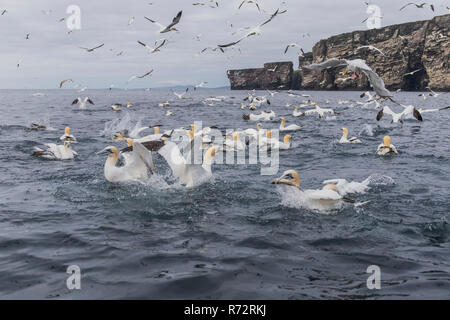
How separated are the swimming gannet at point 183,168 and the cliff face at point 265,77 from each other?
408 ft

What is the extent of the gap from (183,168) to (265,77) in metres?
135

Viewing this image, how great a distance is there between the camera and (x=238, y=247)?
6.25 meters

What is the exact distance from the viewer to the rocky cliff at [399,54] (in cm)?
7994

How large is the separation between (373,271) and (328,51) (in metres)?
109

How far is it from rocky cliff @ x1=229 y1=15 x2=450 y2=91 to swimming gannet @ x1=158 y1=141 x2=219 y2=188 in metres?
62.3

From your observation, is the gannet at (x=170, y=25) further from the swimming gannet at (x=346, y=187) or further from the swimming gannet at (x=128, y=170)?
the swimming gannet at (x=346, y=187)

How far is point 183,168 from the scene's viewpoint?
30.3ft

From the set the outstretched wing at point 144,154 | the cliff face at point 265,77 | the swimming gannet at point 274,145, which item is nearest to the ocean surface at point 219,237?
the outstretched wing at point 144,154

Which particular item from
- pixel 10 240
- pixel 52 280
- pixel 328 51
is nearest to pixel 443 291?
pixel 52 280

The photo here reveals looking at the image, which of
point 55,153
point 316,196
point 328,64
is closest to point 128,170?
point 55,153

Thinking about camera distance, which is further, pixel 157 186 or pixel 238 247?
pixel 157 186

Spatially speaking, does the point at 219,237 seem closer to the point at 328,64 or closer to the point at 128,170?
the point at 128,170

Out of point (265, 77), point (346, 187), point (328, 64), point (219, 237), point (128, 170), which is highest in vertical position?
point (265, 77)
